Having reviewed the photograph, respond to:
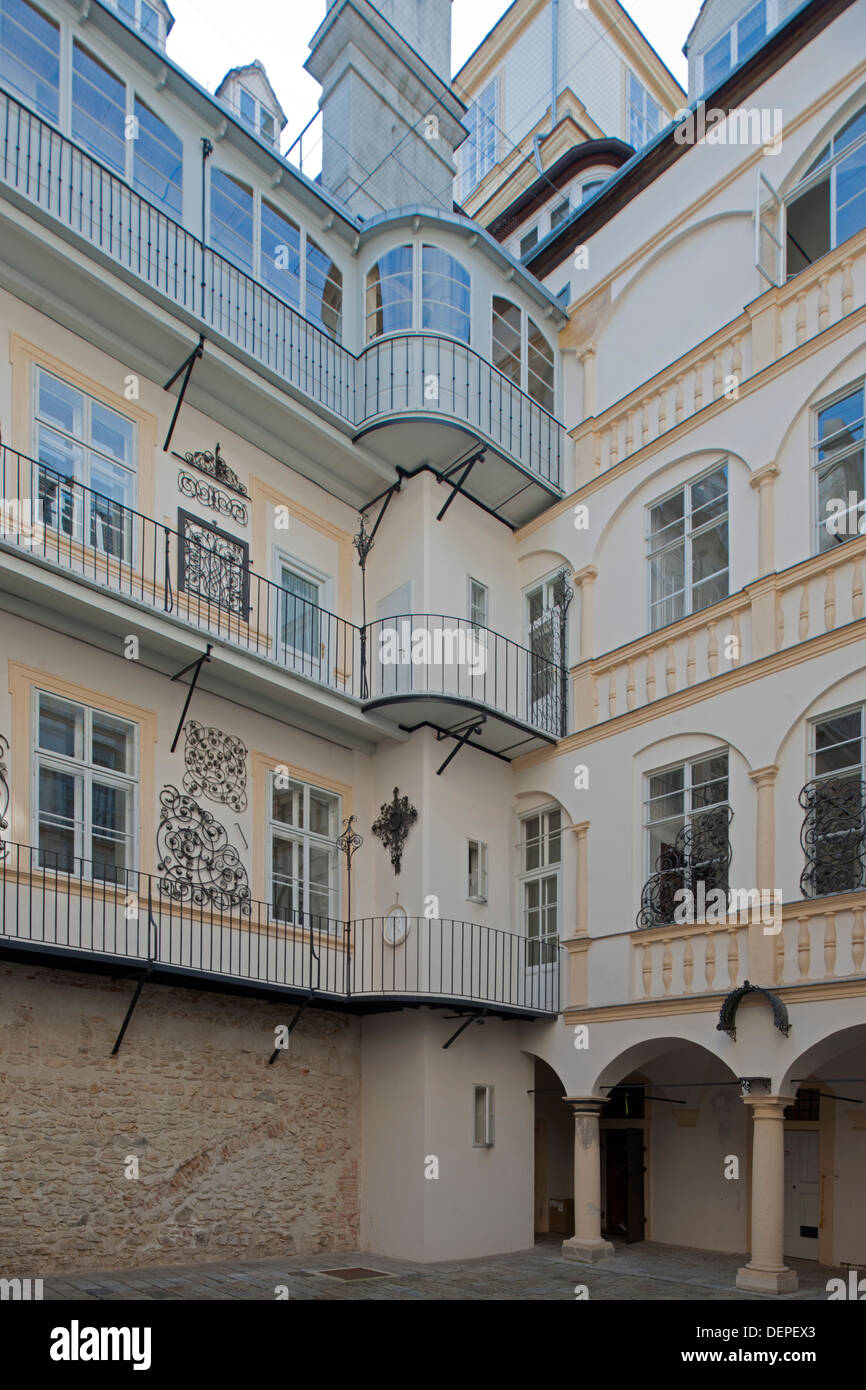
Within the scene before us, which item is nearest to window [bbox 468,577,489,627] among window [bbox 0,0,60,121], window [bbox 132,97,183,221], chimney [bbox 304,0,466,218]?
window [bbox 132,97,183,221]

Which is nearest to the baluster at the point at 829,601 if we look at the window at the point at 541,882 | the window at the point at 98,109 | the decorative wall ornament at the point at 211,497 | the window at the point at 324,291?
the window at the point at 541,882

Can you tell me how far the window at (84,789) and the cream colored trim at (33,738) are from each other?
0.07 m

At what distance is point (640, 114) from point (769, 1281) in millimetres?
21271

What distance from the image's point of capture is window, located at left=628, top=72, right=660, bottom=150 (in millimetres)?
23703

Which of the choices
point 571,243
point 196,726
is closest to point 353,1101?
point 196,726

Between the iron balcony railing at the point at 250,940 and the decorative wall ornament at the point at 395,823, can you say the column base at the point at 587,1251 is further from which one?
the decorative wall ornament at the point at 395,823

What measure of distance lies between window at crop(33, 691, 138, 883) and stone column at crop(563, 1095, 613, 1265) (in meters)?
5.50

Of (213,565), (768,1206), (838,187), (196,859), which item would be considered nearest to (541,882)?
(196,859)

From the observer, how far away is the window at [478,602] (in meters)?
14.9

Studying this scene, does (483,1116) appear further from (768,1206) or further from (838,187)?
(838,187)

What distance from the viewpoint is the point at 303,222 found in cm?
1438

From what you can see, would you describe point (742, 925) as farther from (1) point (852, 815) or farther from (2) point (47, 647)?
(2) point (47, 647)

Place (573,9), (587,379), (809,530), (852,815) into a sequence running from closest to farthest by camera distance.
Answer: (852,815) → (809,530) → (587,379) → (573,9)

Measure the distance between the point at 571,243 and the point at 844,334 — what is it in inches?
205
